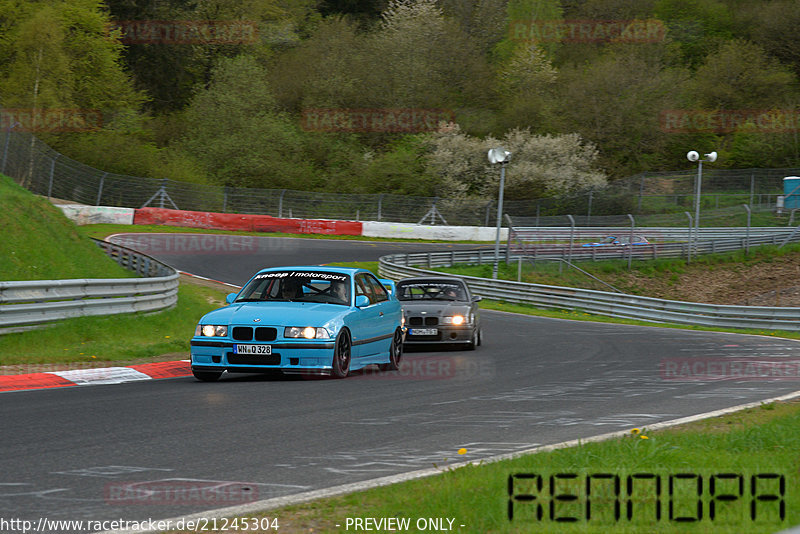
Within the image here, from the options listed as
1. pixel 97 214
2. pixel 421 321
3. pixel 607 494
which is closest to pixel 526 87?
pixel 97 214

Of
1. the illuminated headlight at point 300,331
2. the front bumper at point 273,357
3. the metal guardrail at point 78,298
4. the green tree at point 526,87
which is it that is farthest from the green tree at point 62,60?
the illuminated headlight at point 300,331

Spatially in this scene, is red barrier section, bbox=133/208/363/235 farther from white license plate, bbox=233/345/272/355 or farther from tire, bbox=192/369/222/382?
white license plate, bbox=233/345/272/355

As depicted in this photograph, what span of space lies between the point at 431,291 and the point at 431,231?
110ft

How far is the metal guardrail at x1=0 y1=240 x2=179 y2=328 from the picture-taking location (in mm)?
14188

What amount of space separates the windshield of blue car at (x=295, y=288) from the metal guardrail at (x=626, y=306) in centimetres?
1670

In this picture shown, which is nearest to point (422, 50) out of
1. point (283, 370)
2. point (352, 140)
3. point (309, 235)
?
point (352, 140)

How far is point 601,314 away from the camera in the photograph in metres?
30.8

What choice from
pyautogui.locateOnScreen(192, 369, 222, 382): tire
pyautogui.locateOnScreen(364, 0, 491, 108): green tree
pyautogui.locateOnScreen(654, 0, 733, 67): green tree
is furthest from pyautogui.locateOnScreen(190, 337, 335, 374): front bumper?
pyautogui.locateOnScreen(654, 0, 733, 67): green tree

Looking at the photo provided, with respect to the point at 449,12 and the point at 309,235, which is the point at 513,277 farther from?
the point at 449,12

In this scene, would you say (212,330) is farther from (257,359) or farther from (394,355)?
(394,355)

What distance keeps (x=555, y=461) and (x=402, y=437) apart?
74.2 inches

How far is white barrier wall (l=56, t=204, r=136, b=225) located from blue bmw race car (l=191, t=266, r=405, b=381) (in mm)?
32812

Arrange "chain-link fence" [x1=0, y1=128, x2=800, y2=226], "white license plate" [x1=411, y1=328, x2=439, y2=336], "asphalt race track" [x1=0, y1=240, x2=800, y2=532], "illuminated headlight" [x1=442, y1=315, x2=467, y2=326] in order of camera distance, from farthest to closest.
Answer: "chain-link fence" [x1=0, y1=128, x2=800, y2=226]
"white license plate" [x1=411, y1=328, x2=439, y2=336]
"illuminated headlight" [x1=442, y1=315, x2=467, y2=326]
"asphalt race track" [x1=0, y1=240, x2=800, y2=532]

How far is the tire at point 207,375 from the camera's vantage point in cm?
1194
